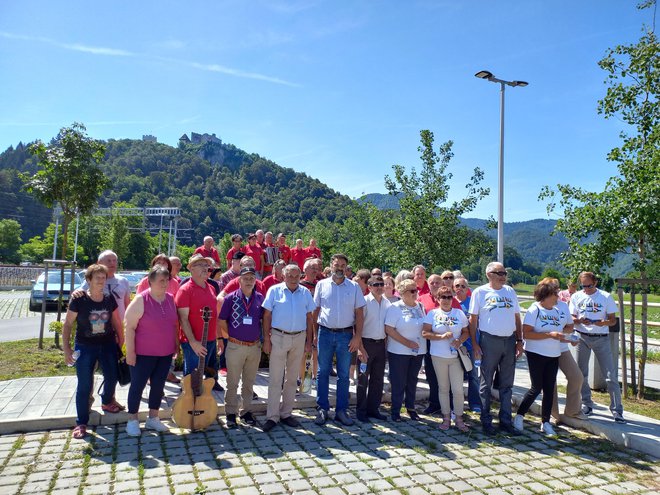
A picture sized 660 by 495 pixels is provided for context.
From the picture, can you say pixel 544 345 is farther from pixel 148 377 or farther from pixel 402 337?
pixel 148 377

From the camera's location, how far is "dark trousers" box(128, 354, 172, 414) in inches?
206

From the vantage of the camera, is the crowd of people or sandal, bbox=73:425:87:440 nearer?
sandal, bbox=73:425:87:440

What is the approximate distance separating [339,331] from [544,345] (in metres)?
2.54

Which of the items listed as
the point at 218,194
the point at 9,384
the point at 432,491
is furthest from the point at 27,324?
the point at 218,194

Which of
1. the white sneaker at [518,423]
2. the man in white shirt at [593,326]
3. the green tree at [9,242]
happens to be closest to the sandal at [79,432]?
the white sneaker at [518,423]

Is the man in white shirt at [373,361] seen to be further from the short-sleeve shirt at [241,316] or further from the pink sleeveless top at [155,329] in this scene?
the pink sleeveless top at [155,329]

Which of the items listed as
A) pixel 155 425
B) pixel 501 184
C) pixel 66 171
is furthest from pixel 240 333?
pixel 501 184

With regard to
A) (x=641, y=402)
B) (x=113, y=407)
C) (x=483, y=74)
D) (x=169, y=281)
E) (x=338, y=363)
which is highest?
(x=483, y=74)

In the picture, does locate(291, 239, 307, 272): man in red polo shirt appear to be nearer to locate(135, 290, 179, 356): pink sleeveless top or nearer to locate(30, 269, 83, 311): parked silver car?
locate(135, 290, 179, 356): pink sleeveless top

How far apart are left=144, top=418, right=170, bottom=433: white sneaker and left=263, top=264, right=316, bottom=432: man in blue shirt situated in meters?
1.17

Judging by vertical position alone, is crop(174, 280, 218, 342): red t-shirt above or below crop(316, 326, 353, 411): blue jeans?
above

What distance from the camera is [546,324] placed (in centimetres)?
585

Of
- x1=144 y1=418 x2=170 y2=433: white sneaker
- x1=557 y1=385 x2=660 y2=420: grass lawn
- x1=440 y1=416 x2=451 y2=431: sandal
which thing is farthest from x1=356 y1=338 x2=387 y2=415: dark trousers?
x1=557 y1=385 x2=660 y2=420: grass lawn

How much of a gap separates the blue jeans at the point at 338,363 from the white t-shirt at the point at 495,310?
166 cm
